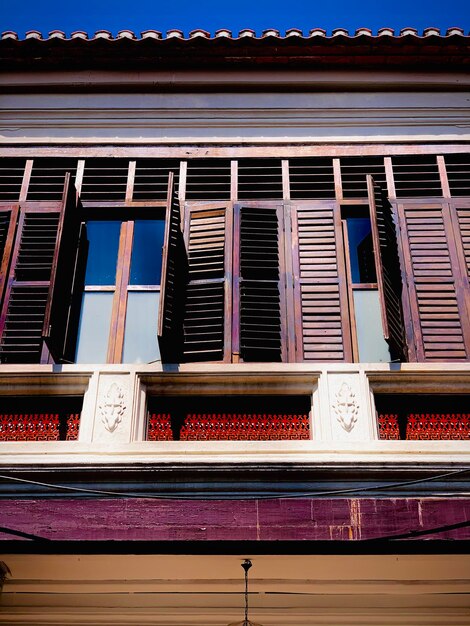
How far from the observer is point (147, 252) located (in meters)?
7.27

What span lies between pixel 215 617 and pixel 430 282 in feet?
12.3

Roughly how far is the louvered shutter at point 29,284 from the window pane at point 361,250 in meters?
2.98

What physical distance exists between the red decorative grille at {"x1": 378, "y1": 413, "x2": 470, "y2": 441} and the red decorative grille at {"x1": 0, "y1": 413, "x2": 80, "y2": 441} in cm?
268

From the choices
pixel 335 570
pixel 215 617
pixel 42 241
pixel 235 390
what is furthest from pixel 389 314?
pixel 42 241

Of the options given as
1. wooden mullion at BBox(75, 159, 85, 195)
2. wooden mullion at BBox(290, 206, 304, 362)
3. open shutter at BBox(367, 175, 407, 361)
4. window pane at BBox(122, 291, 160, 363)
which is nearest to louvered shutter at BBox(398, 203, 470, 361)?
open shutter at BBox(367, 175, 407, 361)

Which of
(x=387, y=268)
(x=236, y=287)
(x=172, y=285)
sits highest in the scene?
(x=387, y=268)

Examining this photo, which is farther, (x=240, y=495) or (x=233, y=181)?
(x=233, y=181)

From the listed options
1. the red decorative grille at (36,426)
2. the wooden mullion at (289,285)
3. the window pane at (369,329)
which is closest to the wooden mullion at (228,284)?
the wooden mullion at (289,285)

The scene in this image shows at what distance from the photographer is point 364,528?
209 inches

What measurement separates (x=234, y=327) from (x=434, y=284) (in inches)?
80.1

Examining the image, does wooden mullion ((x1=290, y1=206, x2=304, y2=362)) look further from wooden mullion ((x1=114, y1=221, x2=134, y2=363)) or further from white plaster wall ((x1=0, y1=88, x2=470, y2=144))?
wooden mullion ((x1=114, y1=221, x2=134, y2=363))

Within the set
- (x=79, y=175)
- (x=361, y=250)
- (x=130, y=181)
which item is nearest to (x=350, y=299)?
(x=361, y=250)

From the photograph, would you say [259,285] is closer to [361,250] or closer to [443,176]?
[361,250]

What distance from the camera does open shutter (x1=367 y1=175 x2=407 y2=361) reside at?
19.9 ft
